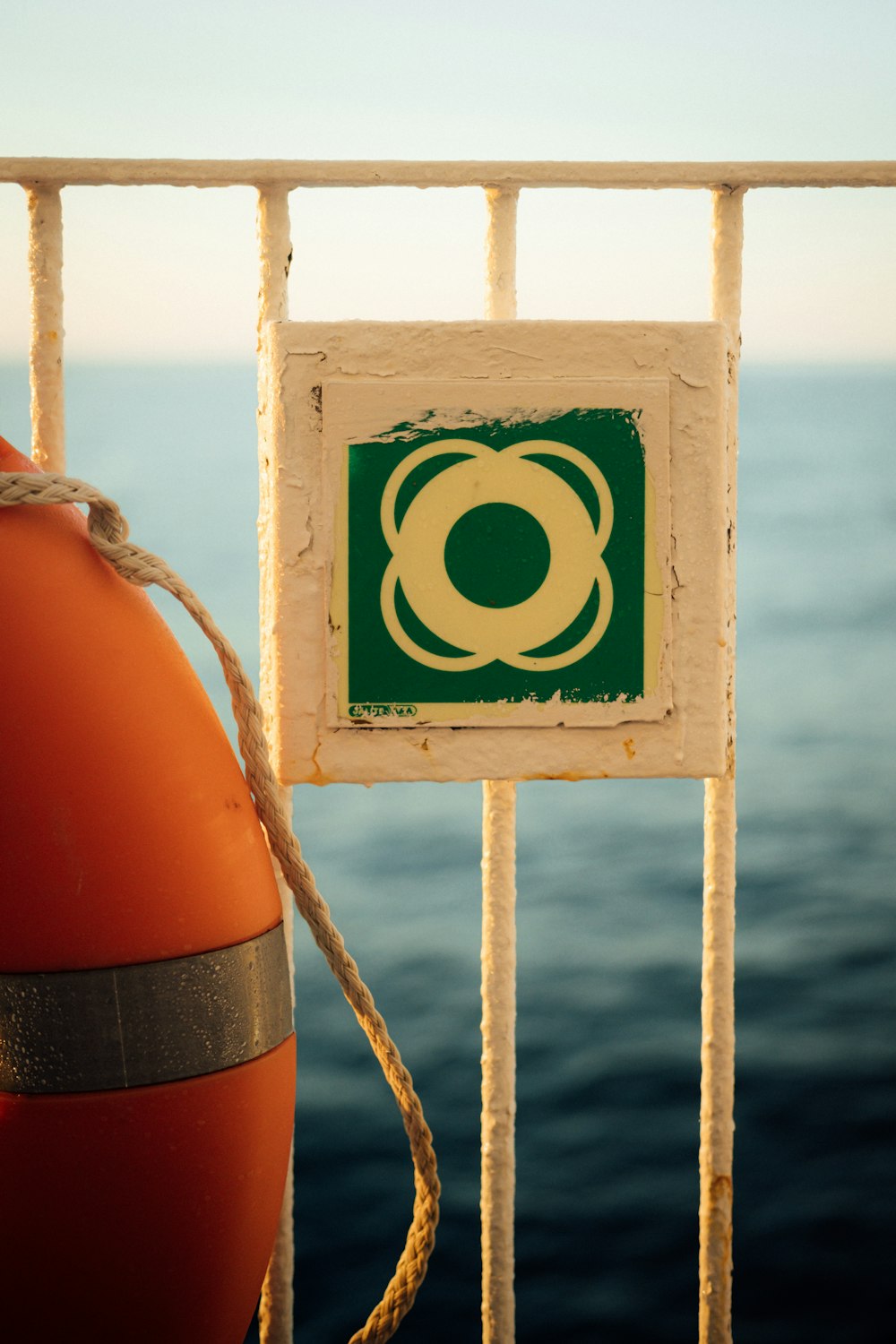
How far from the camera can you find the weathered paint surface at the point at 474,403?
1.07 m

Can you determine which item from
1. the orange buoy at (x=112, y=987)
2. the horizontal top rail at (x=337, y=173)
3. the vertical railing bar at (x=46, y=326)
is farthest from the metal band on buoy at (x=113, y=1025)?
the horizontal top rail at (x=337, y=173)

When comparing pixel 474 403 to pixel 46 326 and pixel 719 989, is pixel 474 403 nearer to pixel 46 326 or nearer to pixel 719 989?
pixel 46 326

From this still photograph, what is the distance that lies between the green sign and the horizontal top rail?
0.23 meters

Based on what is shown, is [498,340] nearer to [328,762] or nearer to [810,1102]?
[328,762]

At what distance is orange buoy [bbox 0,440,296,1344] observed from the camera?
0.94 m

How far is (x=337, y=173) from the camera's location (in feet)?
3.68

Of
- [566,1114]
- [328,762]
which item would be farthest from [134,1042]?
[566,1114]

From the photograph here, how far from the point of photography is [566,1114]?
132 inches

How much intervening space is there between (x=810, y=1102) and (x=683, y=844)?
57.5 inches

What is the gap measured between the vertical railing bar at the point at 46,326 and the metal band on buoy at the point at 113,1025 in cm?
48

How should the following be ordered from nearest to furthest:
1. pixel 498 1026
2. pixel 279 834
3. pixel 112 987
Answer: pixel 112 987, pixel 279 834, pixel 498 1026

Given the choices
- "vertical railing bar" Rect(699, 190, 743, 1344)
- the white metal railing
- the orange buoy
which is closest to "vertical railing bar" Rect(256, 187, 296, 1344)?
the white metal railing

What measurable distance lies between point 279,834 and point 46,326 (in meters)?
0.51

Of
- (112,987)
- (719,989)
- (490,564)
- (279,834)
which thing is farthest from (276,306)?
(719,989)
